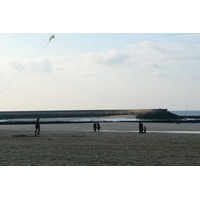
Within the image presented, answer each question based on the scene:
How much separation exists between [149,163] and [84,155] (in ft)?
10.9

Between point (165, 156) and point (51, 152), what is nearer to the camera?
point (165, 156)

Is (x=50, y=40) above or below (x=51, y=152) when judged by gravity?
above

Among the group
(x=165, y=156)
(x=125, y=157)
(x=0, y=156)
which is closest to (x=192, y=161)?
(x=165, y=156)

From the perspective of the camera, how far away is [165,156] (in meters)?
14.5

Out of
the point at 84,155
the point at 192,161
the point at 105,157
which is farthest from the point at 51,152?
the point at 192,161

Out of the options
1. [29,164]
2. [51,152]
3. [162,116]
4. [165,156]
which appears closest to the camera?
[29,164]

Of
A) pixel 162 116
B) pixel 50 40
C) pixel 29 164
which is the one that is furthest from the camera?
pixel 162 116

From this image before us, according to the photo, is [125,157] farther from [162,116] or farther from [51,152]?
[162,116]

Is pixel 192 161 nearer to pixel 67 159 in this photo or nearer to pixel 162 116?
pixel 67 159

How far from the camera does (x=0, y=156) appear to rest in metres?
14.2

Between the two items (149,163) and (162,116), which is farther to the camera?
(162,116)

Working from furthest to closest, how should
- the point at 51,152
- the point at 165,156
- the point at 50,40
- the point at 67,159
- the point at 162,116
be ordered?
1. the point at 162,116
2. the point at 50,40
3. the point at 51,152
4. the point at 165,156
5. the point at 67,159

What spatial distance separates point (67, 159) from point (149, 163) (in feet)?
11.2

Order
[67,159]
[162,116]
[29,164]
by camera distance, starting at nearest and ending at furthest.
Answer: [29,164], [67,159], [162,116]
